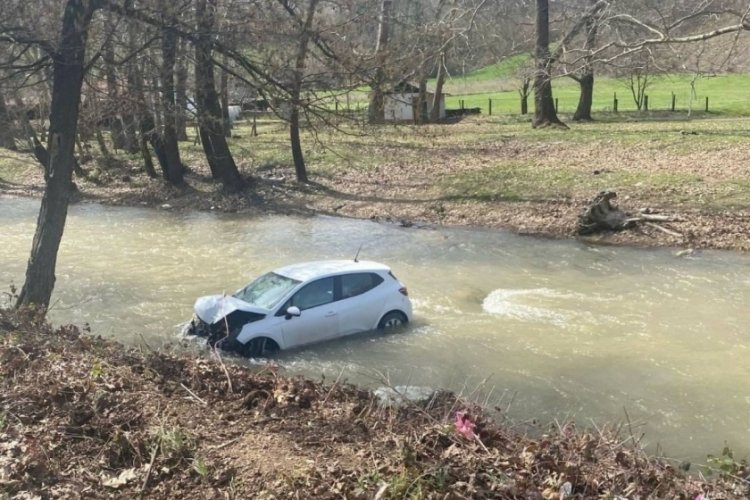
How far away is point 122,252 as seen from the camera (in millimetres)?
21547

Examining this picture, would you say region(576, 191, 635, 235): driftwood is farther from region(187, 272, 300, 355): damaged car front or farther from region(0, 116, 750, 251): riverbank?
region(187, 272, 300, 355): damaged car front

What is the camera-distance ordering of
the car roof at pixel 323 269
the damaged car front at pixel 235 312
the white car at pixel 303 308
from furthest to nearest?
1. the car roof at pixel 323 269
2. the white car at pixel 303 308
3. the damaged car front at pixel 235 312

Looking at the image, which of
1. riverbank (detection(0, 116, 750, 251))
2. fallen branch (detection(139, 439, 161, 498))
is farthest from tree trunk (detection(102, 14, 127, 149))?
riverbank (detection(0, 116, 750, 251))

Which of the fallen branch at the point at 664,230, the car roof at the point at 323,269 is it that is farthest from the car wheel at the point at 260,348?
the fallen branch at the point at 664,230

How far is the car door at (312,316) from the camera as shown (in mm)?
12688

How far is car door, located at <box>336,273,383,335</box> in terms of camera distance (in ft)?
44.0

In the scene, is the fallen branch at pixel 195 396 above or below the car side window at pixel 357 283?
above

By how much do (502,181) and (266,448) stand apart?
895 inches

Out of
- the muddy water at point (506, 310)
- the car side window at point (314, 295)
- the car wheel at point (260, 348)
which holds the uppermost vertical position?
the car side window at point (314, 295)

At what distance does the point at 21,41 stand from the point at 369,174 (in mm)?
21933

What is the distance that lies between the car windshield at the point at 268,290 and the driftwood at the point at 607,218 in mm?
11330

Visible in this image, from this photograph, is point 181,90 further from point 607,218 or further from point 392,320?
point 607,218

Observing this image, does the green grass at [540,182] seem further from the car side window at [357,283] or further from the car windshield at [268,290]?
the car windshield at [268,290]

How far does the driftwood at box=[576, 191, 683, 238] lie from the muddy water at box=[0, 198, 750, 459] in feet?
3.57
